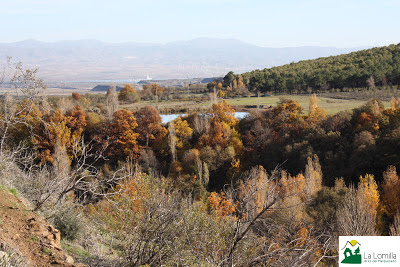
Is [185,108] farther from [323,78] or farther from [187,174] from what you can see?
[323,78]

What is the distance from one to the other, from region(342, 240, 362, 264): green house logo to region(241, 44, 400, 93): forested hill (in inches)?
1673

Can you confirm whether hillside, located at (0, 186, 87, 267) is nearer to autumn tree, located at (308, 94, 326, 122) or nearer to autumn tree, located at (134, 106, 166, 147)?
autumn tree, located at (134, 106, 166, 147)

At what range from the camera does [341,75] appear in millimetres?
49781

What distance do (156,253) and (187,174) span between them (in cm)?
2249

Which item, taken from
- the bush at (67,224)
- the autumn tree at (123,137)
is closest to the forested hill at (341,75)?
the autumn tree at (123,137)

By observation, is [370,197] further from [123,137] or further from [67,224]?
[123,137]

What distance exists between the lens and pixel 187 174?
2881cm

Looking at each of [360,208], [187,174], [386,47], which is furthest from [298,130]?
[386,47]

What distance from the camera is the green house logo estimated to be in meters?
8.11

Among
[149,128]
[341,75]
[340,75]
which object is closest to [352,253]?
[149,128]

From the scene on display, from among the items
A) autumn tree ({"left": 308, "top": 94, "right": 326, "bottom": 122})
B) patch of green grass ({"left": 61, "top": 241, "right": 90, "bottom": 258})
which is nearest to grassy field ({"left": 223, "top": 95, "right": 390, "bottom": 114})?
autumn tree ({"left": 308, "top": 94, "right": 326, "bottom": 122})

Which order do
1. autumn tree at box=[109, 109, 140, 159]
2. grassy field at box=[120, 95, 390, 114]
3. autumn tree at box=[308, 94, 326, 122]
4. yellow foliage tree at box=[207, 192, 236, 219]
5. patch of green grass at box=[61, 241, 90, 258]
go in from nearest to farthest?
patch of green grass at box=[61, 241, 90, 258], yellow foliage tree at box=[207, 192, 236, 219], autumn tree at box=[308, 94, 326, 122], autumn tree at box=[109, 109, 140, 159], grassy field at box=[120, 95, 390, 114]

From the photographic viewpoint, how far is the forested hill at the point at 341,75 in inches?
1880

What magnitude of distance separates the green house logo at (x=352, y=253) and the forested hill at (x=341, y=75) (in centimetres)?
4249
